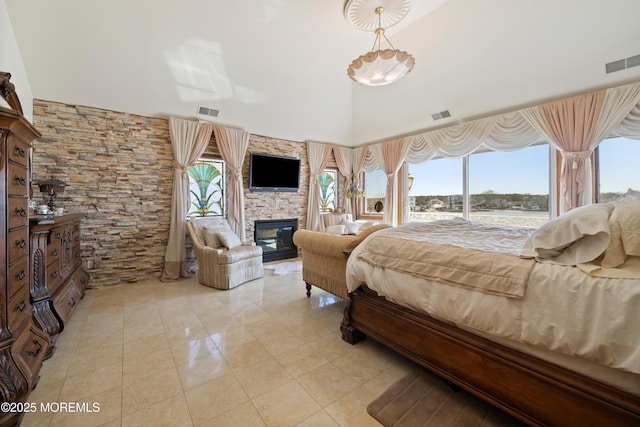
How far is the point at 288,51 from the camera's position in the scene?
3924 mm

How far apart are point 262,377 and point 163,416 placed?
618mm

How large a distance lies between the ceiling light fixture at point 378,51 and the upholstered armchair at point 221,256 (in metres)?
3.04

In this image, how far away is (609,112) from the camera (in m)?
3.05

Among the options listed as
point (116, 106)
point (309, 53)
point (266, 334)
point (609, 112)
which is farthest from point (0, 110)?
point (609, 112)

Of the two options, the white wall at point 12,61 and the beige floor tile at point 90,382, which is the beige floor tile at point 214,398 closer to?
the beige floor tile at point 90,382

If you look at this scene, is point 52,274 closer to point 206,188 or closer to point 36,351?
point 36,351

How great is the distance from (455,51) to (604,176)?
271 centimetres

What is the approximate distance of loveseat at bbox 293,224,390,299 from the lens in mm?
2498

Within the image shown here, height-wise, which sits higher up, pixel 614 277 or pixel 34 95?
pixel 34 95

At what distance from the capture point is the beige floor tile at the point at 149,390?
1.56m

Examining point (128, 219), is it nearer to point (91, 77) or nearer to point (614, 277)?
point (91, 77)

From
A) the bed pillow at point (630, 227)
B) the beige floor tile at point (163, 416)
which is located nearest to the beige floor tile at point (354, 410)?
the beige floor tile at point (163, 416)

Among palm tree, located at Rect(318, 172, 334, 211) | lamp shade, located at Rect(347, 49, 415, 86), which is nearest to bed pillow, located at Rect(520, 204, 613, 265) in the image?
lamp shade, located at Rect(347, 49, 415, 86)

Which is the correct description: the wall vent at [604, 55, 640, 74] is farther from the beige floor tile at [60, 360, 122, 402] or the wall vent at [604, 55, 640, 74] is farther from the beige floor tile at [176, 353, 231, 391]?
the beige floor tile at [60, 360, 122, 402]
